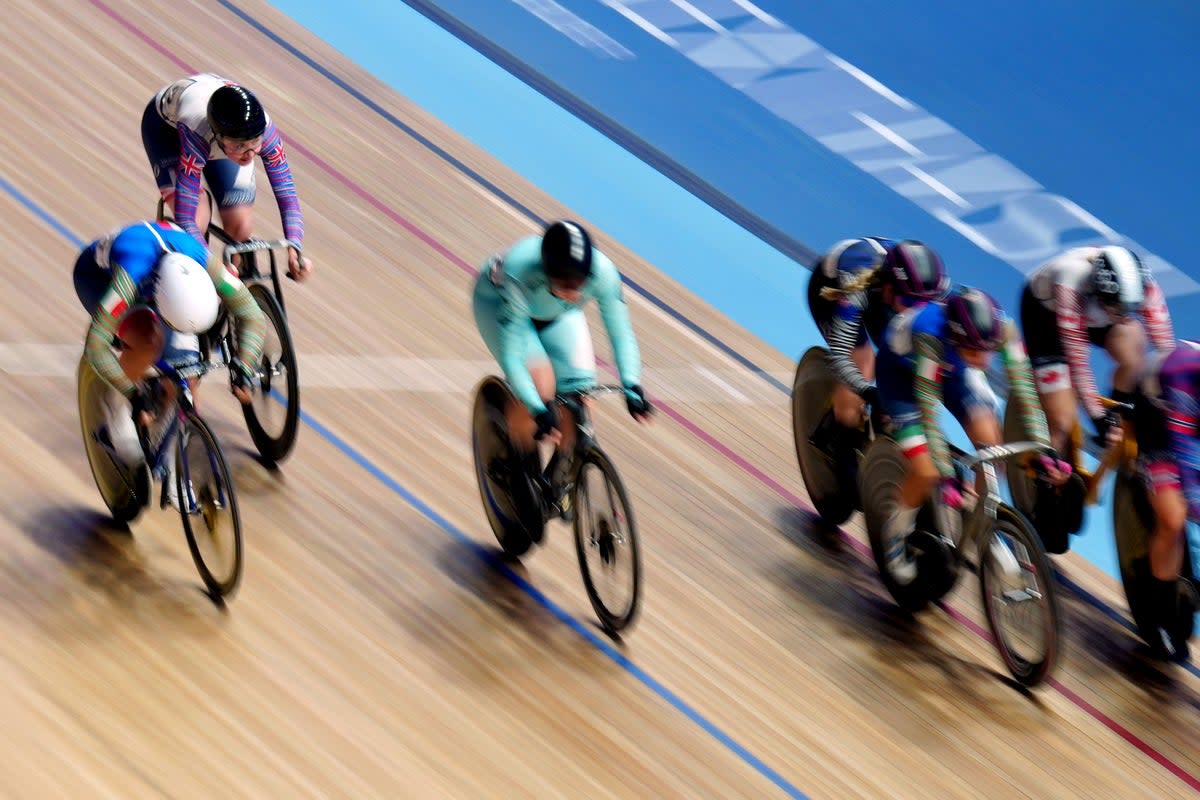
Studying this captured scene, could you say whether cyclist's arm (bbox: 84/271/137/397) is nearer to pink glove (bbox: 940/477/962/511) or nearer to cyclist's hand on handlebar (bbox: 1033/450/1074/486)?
pink glove (bbox: 940/477/962/511)

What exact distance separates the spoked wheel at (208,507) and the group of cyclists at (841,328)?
0.11 meters

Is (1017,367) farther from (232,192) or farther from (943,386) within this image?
(232,192)

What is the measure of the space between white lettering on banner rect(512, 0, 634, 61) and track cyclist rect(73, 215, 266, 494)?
4594 millimetres

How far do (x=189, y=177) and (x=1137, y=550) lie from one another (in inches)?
117

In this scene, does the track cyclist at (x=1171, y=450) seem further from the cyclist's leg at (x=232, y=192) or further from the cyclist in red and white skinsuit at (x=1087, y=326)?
the cyclist's leg at (x=232, y=192)

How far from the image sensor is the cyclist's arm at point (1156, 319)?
4793mm

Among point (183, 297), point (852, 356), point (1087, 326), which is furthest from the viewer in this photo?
point (852, 356)

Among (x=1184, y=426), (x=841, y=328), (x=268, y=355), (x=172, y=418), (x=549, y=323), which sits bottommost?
(x=268, y=355)

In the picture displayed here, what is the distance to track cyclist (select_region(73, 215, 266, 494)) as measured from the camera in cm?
373

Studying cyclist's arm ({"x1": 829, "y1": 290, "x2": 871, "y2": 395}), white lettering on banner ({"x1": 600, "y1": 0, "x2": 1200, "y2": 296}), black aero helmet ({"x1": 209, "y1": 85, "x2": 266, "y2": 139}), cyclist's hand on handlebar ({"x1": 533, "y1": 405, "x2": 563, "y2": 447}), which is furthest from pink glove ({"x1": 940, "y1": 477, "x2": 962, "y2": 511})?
white lettering on banner ({"x1": 600, "y1": 0, "x2": 1200, "y2": 296})

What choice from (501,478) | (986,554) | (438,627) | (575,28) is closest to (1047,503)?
(986,554)

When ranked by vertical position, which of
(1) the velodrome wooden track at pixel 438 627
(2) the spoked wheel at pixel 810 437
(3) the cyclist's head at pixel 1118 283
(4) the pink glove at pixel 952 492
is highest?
(3) the cyclist's head at pixel 1118 283

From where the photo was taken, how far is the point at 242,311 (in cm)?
399

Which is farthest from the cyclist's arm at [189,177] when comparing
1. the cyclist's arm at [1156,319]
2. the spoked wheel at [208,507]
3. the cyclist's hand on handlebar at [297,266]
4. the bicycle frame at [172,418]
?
the cyclist's arm at [1156,319]
